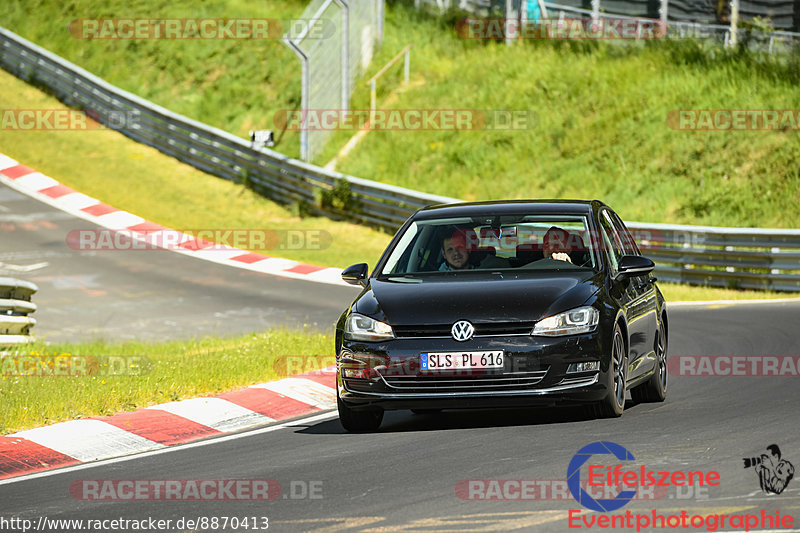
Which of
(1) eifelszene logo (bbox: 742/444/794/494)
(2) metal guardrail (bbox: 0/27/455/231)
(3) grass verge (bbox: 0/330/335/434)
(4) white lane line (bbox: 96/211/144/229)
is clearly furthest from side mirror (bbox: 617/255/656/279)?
(4) white lane line (bbox: 96/211/144/229)

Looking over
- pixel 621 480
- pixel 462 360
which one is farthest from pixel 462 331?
pixel 621 480

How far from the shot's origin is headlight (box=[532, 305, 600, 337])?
27.3 ft

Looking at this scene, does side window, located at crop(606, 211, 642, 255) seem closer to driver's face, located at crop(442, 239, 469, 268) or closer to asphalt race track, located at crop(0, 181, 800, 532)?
asphalt race track, located at crop(0, 181, 800, 532)

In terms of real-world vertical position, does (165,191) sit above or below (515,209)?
below

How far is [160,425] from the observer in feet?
31.3

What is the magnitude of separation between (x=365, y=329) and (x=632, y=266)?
6.57 feet

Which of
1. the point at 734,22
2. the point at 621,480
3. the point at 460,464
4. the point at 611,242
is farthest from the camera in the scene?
the point at 734,22

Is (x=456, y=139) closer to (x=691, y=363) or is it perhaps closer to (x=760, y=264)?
(x=760, y=264)

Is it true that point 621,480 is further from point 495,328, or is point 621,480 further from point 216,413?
point 216,413

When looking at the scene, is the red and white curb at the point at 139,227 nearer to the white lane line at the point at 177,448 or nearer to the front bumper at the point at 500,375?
the white lane line at the point at 177,448

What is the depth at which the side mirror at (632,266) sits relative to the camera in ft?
30.1

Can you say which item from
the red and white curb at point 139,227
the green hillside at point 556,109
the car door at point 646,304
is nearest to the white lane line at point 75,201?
the red and white curb at point 139,227

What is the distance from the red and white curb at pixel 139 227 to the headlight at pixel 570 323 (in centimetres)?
1325

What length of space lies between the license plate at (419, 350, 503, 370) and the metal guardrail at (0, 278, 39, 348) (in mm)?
7054
